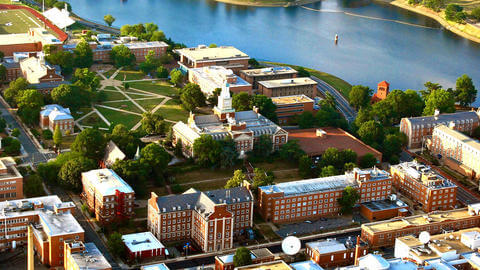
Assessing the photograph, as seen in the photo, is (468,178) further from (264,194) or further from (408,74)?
(408,74)

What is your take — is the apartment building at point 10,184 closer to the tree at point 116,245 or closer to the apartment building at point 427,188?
the tree at point 116,245

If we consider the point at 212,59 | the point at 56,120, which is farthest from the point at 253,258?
the point at 212,59

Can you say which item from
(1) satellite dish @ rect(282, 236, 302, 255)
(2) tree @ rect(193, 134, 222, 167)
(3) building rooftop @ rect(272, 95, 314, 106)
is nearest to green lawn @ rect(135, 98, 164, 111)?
(3) building rooftop @ rect(272, 95, 314, 106)

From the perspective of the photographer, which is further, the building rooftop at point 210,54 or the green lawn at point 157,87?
the building rooftop at point 210,54

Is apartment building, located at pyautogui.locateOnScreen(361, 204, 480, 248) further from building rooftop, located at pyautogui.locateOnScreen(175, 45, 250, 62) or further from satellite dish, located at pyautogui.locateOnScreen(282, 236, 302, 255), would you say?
building rooftop, located at pyautogui.locateOnScreen(175, 45, 250, 62)

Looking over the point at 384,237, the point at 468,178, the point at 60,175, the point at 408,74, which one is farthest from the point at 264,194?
the point at 408,74

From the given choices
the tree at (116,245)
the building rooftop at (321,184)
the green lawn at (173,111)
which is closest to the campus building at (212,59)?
the green lawn at (173,111)

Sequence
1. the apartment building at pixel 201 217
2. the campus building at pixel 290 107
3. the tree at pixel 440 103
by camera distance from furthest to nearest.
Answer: the campus building at pixel 290 107 → the tree at pixel 440 103 → the apartment building at pixel 201 217
